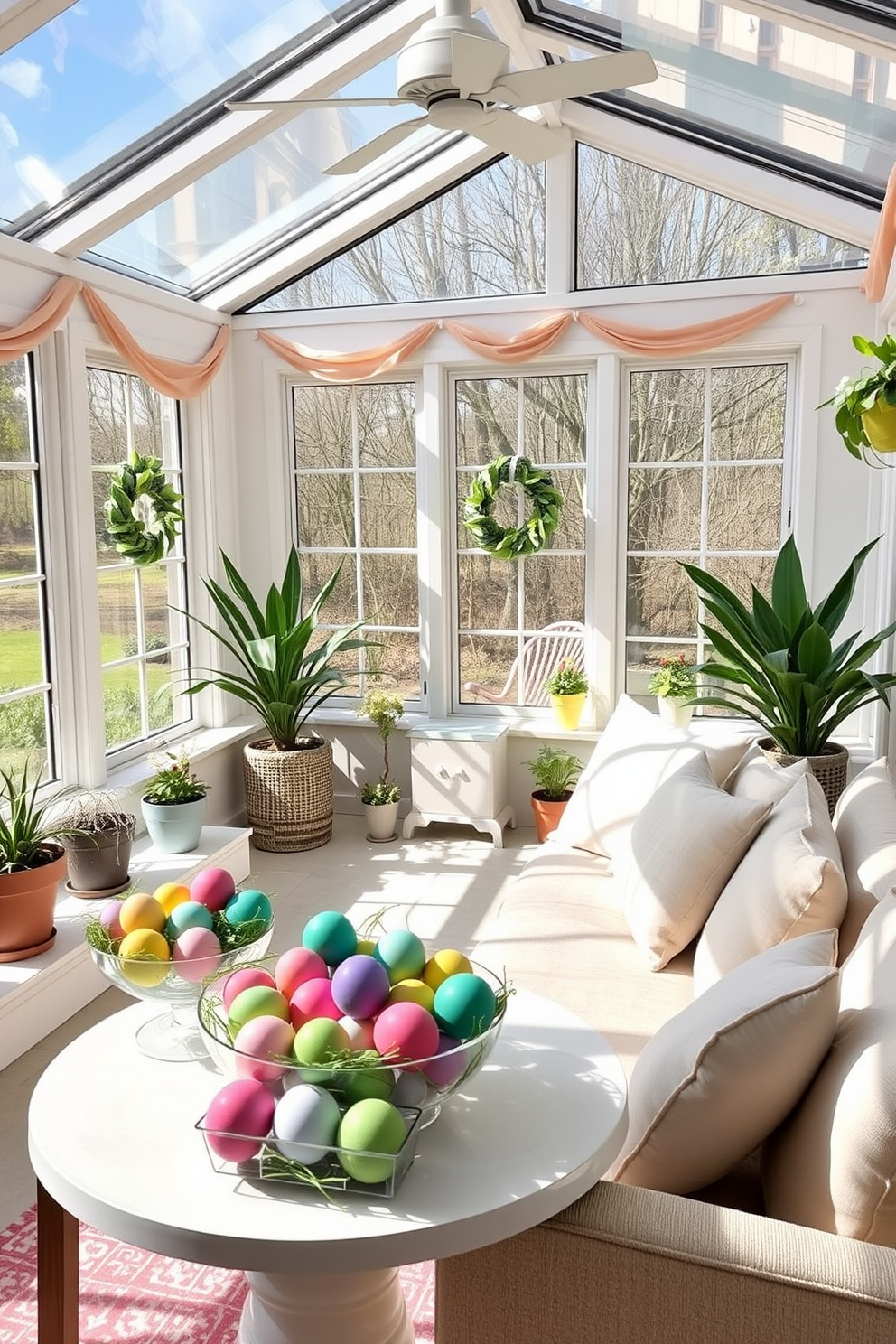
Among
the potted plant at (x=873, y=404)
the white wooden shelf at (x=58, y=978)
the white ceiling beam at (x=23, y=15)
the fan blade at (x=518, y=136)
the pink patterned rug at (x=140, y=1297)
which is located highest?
the white ceiling beam at (x=23, y=15)

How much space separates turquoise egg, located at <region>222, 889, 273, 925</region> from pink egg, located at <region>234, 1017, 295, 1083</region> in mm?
405

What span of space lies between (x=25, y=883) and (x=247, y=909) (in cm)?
155

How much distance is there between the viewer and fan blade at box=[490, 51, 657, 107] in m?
2.23

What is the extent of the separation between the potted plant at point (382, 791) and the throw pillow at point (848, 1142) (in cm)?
362

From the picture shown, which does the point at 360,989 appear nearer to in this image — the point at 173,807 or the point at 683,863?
the point at 683,863

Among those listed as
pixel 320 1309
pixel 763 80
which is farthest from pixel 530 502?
pixel 320 1309

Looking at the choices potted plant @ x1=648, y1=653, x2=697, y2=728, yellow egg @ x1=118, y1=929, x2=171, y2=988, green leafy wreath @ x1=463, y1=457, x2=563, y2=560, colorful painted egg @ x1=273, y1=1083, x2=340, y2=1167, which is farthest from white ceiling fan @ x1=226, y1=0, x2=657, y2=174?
potted plant @ x1=648, y1=653, x2=697, y2=728

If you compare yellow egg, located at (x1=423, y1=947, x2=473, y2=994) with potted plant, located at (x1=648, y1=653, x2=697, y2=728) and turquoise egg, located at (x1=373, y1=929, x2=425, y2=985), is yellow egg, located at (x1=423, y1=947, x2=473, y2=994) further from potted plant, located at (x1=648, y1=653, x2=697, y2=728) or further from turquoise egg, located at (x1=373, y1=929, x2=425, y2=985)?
potted plant, located at (x1=648, y1=653, x2=697, y2=728)

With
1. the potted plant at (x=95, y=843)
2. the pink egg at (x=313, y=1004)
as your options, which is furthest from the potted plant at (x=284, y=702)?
the pink egg at (x=313, y=1004)

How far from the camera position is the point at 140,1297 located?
7.07ft

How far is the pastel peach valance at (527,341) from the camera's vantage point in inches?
186

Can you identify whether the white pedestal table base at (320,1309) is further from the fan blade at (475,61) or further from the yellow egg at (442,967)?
the fan blade at (475,61)

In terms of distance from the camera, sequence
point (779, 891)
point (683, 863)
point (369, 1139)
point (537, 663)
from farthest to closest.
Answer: point (537, 663) → point (683, 863) → point (779, 891) → point (369, 1139)

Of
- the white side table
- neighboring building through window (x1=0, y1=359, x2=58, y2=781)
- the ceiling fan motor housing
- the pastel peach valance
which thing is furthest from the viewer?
the white side table
